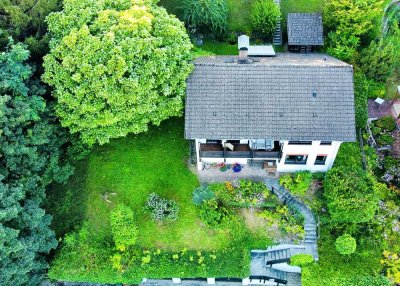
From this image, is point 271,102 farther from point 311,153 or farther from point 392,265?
point 392,265

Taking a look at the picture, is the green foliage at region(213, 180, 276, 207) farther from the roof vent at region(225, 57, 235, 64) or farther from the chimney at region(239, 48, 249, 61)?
the chimney at region(239, 48, 249, 61)

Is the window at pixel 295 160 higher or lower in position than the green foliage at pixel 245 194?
higher

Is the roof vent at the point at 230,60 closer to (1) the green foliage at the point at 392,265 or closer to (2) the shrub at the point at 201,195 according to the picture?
(2) the shrub at the point at 201,195

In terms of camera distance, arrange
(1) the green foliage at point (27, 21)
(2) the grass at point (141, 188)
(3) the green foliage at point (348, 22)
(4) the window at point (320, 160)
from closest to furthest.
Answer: (1) the green foliage at point (27, 21) → (2) the grass at point (141, 188) → (4) the window at point (320, 160) → (3) the green foliage at point (348, 22)

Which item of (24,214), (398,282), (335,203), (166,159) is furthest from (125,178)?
(398,282)

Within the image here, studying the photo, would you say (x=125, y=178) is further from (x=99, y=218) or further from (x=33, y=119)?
(x=33, y=119)

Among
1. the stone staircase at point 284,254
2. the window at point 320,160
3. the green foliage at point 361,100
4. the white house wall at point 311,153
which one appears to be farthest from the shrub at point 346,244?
the green foliage at point 361,100

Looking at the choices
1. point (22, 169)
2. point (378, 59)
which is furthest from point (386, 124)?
point (22, 169)
